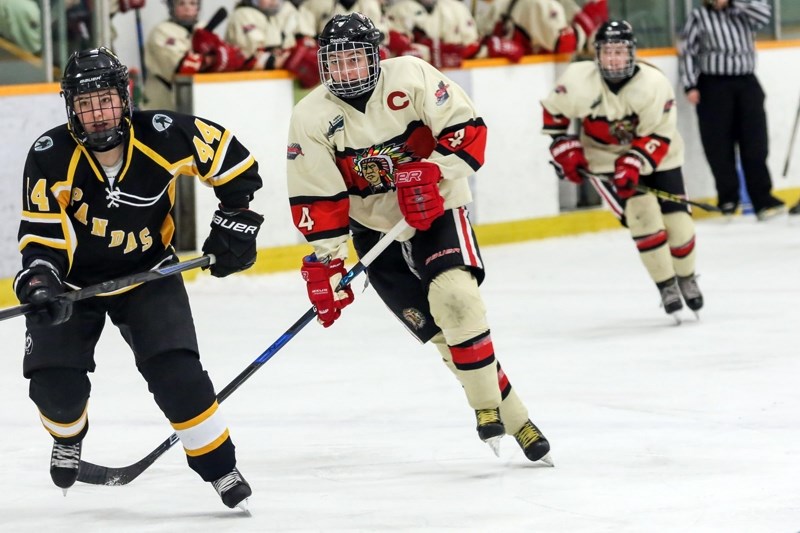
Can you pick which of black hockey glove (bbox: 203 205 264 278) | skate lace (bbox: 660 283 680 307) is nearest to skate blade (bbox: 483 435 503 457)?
black hockey glove (bbox: 203 205 264 278)

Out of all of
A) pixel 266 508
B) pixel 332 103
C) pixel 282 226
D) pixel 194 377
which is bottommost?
pixel 282 226

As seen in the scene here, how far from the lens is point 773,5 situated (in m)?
8.93

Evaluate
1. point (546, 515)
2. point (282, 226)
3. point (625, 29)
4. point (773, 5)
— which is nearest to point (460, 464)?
point (546, 515)

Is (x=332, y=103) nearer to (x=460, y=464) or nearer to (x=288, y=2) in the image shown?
(x=460, y=464)

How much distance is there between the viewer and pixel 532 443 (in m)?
3.35

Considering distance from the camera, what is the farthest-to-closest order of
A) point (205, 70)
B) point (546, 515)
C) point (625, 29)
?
point (205, 70) → point (625, 29) → point (546, 515)

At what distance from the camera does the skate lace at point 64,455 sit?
10.4ft

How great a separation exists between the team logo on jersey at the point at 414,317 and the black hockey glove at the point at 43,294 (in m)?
0.88

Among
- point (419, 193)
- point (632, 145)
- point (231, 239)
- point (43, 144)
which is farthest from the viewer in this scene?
point (632, 145)

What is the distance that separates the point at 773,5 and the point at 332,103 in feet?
20.4

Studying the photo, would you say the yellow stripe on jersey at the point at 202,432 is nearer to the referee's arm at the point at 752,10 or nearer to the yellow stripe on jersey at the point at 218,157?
the yellow stripe on jersey at the point at 218,157

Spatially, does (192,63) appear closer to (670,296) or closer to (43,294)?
(670,296)

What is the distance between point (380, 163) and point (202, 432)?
77cm

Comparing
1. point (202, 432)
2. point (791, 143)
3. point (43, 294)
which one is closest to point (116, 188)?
point (43, 294)
